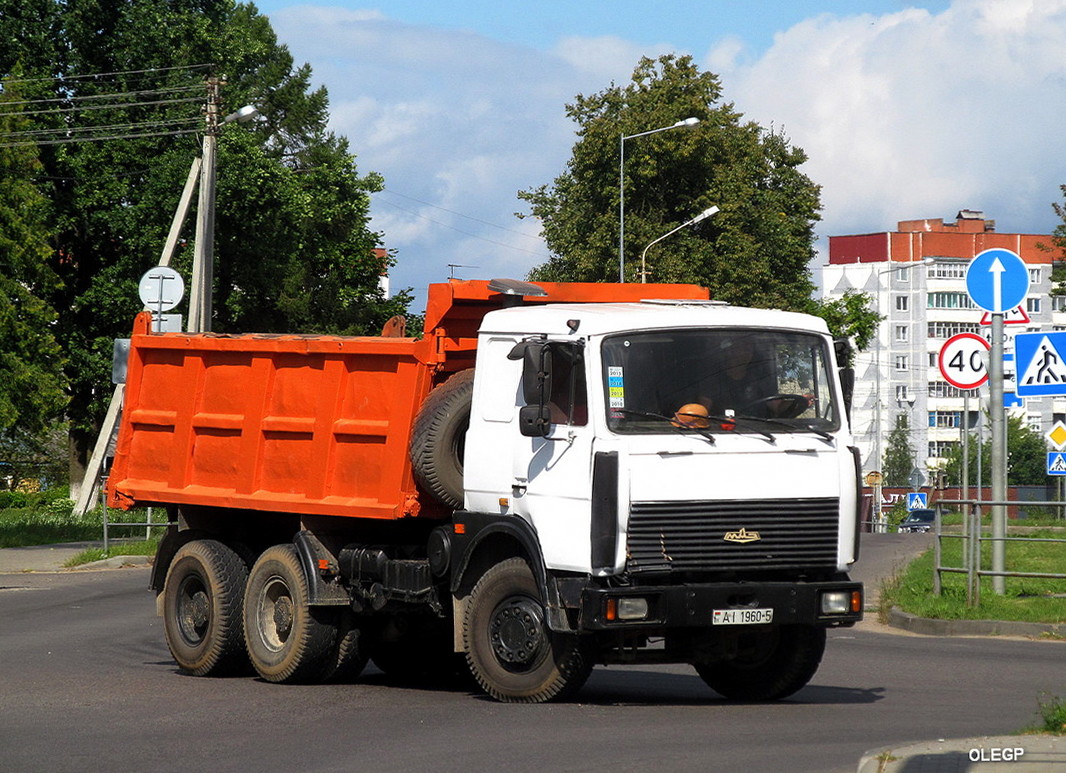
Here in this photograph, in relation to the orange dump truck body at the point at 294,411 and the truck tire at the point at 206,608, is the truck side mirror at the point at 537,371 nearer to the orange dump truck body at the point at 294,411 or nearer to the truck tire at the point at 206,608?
the orange dump truck body at the point at 294,411

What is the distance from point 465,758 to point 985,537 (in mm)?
10363

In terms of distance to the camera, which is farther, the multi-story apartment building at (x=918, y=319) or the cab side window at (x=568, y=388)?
the multi-story apartment building at (x=918, y=319)

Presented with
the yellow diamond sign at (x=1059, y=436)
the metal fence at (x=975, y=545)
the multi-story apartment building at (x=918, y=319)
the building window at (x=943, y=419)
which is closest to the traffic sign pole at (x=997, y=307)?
the metal fence at (x=975, y=545)

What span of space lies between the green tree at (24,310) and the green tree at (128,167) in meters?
4.88

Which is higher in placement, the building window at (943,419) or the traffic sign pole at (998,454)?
the building window at (943,419)

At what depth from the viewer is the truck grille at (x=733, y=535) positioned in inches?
402

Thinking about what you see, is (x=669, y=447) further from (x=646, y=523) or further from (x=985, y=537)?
(x=985, y=537)

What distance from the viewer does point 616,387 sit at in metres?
10.5

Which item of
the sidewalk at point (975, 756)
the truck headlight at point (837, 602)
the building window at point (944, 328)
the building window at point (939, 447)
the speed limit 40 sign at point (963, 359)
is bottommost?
the sidewalk at point (975, 756)

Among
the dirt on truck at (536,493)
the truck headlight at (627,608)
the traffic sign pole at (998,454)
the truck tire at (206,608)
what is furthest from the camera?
the traffic sign pole at (998,454)

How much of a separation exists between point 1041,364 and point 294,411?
28.4 feet

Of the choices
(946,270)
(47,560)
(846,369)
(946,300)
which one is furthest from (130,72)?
(946,300)

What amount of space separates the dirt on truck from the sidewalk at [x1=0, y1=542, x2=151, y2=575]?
15.4m

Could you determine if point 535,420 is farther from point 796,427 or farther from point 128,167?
point 128,167
